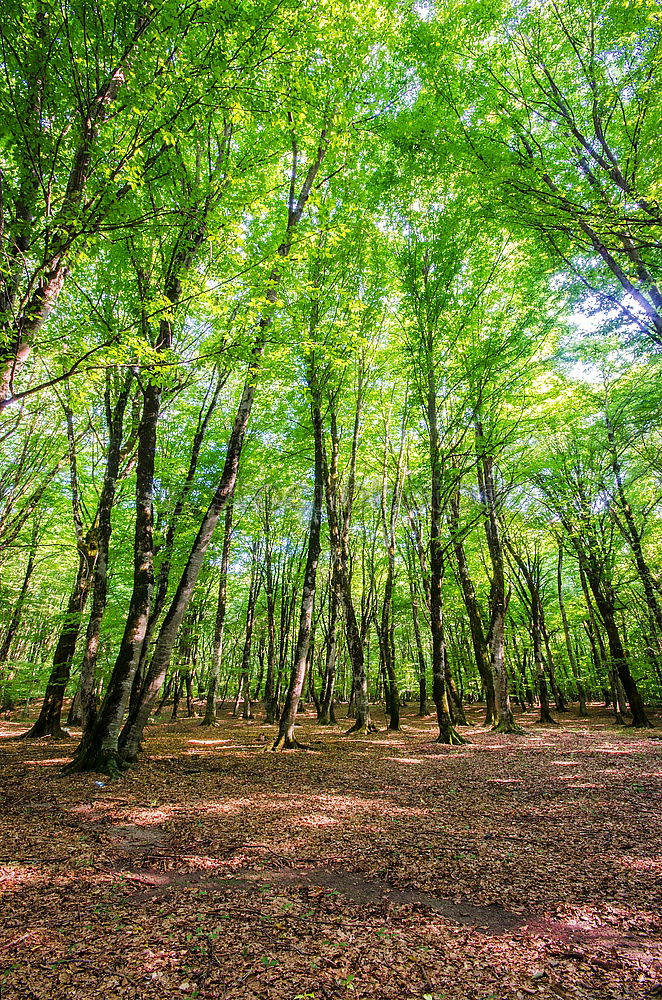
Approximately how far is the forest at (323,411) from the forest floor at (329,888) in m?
0.03

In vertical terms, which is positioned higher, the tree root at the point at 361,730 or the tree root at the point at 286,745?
the tree root at the point at 286,745

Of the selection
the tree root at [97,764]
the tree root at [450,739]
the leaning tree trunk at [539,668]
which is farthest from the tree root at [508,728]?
the tree root at [97,764]

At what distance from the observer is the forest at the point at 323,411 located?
10.3 ft

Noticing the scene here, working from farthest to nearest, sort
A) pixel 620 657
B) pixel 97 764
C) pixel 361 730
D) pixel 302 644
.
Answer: pixel 361 730
pixel 620 657
pixel 302 644
pixel 97 764

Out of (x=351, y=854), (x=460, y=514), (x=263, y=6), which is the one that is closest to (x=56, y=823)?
(x=351, y=854)

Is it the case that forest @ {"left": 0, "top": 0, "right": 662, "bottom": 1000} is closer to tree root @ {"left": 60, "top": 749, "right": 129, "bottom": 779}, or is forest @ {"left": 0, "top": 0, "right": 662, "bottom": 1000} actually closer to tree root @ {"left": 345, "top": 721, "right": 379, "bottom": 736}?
tree root @ {"left": 60, "top": 749, "right": 129, "bottom": 779}

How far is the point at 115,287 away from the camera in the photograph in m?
8.78

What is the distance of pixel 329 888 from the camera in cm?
366

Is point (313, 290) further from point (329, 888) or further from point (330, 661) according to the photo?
point (330, 661)

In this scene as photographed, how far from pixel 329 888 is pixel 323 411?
456 inches

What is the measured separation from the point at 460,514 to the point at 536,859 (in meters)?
12.8

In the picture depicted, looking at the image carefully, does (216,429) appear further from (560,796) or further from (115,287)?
(560,796)

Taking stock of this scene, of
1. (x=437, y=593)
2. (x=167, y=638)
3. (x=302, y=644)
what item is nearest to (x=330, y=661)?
(x=437, y=593)

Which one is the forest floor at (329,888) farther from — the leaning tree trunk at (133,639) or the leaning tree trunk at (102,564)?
the leaning tree trunk at (102,564)
